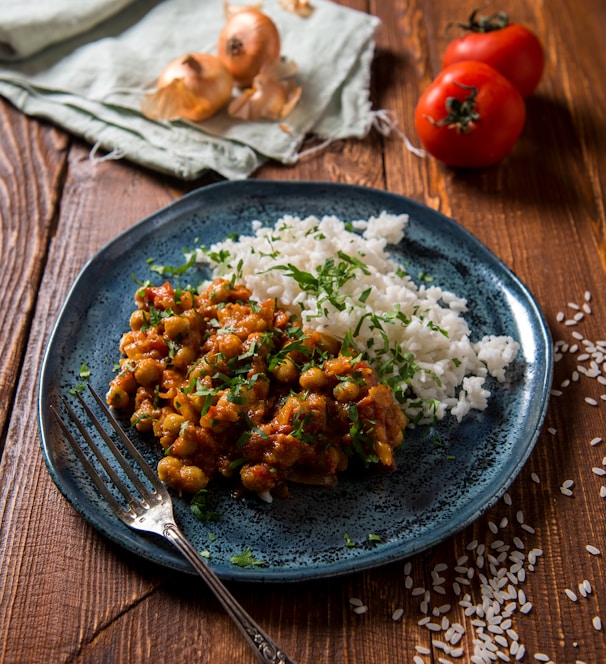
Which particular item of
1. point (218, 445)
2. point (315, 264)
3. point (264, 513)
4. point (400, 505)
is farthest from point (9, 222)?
point (400, 505)

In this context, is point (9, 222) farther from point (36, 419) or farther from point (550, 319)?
point (550, 319)

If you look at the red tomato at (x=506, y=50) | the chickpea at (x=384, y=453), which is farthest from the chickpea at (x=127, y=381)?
the red tomato at (x=506, y=50)

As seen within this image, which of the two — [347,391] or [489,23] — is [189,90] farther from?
[347,391]

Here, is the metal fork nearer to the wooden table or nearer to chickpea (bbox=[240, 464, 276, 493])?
the wooden table

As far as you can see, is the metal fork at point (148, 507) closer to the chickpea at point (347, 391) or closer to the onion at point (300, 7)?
the chickpea at point (347, 391)

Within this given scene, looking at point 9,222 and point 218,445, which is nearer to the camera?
point 218,445

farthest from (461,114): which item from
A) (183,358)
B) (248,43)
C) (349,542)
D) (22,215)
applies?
(349,542)

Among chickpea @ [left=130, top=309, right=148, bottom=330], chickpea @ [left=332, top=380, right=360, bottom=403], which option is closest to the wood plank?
chickpea @ [left=130, top=309, right=148, bottom=330]
